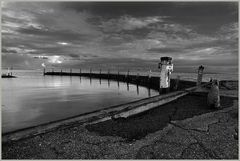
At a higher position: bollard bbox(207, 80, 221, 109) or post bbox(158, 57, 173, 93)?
post bbox(158, 57, 173, 93)

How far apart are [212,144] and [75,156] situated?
2.78 metres

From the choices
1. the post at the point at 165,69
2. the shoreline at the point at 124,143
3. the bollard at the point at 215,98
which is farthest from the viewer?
the post at the point at 165,69

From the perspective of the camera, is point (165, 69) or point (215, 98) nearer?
point (215, 98)

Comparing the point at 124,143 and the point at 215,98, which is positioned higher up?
the point at 215,98

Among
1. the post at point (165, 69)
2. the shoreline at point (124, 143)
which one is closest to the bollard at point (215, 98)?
the shoreline at point (124, 143)

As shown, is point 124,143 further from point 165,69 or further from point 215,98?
point 165,69

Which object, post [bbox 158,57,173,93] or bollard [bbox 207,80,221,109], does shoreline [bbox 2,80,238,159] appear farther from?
post [bbox 158,57,173,93]

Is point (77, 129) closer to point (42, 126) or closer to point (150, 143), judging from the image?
point (42, 126)

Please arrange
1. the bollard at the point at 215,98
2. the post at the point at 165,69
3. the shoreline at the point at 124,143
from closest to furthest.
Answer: the shoreline at the point at 124,143 → the bollard at the point at 215,98 → the post at the point at 165,69

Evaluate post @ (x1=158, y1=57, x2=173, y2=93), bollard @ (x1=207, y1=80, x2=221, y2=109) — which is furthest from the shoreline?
post @ (x1=158, y1=57, x2=173, y2=93)

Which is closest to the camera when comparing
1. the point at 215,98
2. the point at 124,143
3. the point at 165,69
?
the point at 124,143

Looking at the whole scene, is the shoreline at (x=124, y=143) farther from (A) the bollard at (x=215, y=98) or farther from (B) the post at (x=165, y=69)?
(B) the post at (x=165, y=69)

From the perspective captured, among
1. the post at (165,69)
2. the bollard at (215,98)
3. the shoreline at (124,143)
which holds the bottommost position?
the shoreline at (124,143)

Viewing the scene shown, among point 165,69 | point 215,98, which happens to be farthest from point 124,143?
point 165,69
